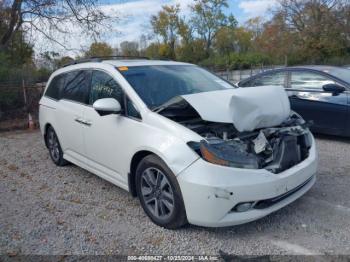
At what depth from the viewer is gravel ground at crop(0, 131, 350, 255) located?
2.98 metres

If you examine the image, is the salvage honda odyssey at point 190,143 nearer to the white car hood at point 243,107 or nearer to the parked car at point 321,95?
the white car hood at point 243,107

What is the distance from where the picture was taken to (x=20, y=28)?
11992 mm

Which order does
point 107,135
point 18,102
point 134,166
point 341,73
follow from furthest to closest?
point 18,102 < point 341,73 < point 107,135 < point 134,166

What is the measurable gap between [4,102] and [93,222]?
26.1 ft

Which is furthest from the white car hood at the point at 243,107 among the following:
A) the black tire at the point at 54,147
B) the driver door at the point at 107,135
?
the black tire at the point at 54,147

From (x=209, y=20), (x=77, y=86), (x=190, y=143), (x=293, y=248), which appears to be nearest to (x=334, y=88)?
(x=293, y=248)

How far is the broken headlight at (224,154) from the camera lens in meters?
2.90

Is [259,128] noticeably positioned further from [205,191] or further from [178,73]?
[178,73]

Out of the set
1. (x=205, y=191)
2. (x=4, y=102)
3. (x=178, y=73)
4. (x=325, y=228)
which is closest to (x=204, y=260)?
(x=205, y=191)

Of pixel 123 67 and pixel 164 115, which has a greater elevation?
pixel 123 67

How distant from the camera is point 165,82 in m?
→ 4.05

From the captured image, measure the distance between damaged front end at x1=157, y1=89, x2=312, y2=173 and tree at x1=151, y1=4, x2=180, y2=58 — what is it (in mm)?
53274

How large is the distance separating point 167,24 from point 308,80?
5222 cm

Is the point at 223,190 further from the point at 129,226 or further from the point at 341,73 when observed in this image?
the point at 341,73
